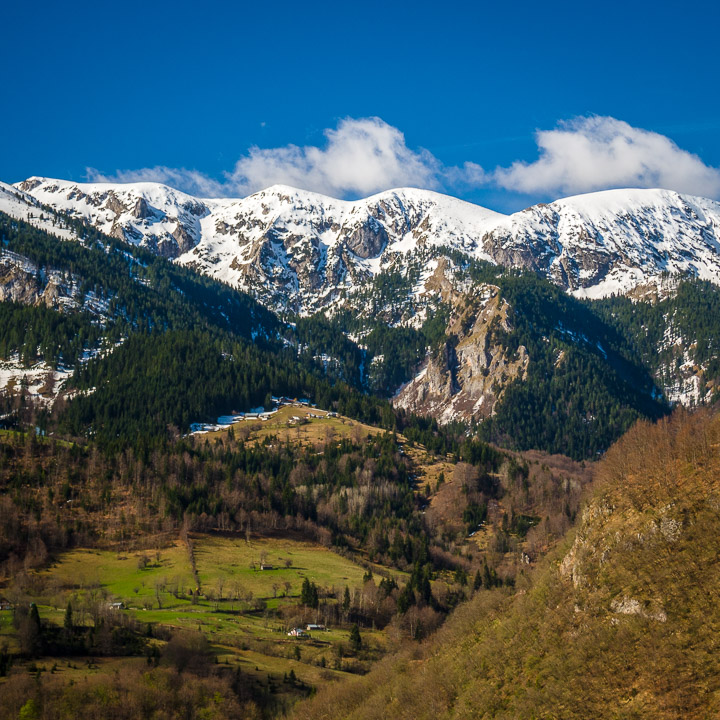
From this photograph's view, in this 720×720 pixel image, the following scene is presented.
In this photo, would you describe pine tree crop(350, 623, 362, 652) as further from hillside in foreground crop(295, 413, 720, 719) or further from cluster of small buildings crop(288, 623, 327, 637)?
hillside in foreground crop(295, 413, 720, 719)

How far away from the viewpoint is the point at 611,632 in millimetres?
96938

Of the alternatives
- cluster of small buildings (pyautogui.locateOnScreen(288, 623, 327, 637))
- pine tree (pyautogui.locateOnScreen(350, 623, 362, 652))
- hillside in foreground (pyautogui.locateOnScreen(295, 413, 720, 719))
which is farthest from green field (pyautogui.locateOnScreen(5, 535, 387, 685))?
hillside in foreground (pyautogui.locateOnScreen(295, 413, 720, 719))

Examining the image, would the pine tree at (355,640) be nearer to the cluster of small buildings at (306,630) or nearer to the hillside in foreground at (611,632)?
the cluster of small buildings at (306,630)

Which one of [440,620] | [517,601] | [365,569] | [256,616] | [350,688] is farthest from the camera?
[365,569]

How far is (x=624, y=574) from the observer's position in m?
104

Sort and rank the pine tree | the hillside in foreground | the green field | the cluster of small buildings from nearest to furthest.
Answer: the hillside in foreground → the green field → the pine tree → the cluster of small buildings

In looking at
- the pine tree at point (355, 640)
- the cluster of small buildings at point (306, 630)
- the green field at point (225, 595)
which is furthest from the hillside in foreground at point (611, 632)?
the cluster of small buildings at point (306, 630)

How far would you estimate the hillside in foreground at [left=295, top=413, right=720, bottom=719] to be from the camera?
87.7m

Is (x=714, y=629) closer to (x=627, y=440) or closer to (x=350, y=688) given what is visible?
(x=350, y=688)

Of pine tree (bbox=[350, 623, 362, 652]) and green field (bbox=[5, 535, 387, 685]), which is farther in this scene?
pine tree (bbox=[350, 623, 362, 652])

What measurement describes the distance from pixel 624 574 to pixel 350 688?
157 feet

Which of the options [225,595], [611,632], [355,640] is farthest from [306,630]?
[611,632]

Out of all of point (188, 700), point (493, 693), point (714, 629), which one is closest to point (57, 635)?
point (188, 700)

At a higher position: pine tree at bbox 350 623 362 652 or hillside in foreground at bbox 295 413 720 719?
hillside in foreground at bbox 295 413 720 719
